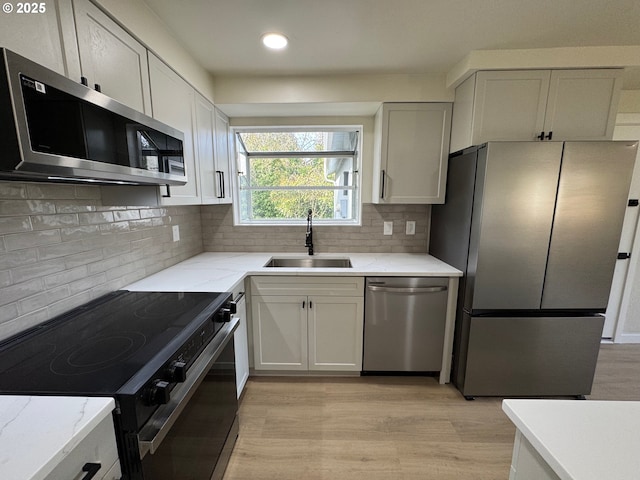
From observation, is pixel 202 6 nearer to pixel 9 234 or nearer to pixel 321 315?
pixel 9 234

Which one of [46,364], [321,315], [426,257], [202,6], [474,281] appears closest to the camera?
[46,364]

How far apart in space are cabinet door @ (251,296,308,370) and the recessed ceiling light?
1.71 metres

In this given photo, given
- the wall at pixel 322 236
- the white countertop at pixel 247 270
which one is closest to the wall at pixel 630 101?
the wall at pixel 322 236

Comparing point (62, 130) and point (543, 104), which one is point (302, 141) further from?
point (62, 130)

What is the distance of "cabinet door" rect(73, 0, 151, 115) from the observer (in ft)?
3.36

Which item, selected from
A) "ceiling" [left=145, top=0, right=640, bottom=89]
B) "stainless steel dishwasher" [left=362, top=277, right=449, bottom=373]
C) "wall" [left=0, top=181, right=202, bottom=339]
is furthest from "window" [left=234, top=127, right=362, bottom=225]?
"wall" [left=0, top=181, right=202, bottom=339]

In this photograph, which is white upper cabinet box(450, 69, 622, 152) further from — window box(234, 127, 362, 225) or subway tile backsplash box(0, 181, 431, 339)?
subway tile backsplash box(0, 181, 431, 339)

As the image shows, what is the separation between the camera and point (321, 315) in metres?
2.10

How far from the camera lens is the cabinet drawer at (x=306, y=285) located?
2.06m

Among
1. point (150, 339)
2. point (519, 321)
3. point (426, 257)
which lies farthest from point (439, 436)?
point (150, 339)

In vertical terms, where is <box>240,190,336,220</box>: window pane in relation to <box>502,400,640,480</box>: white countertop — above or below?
above

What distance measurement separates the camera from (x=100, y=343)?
39.7 inches

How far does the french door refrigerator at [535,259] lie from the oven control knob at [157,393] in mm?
1838

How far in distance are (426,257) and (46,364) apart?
8.17 feet
